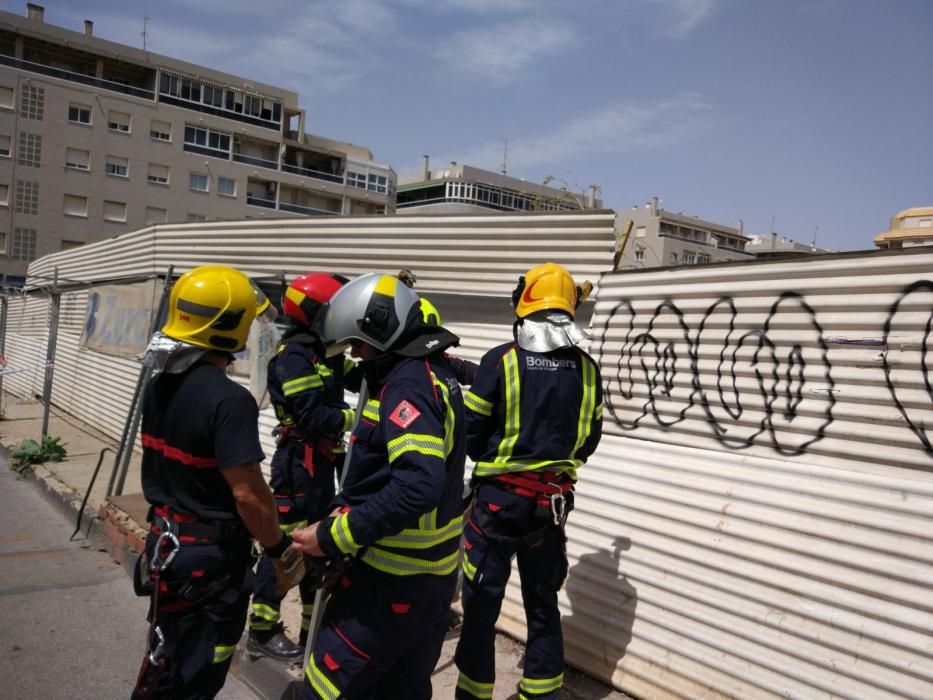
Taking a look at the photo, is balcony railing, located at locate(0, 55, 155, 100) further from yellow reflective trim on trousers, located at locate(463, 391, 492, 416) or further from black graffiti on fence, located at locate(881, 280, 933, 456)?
black graffiti on fence, located at locate(881, 280, 933, 456)

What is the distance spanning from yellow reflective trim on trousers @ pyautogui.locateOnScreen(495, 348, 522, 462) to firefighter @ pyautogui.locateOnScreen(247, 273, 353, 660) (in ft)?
3.70

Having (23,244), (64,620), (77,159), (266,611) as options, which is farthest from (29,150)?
(266,611)

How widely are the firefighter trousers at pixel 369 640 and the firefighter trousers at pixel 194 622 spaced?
47 centimetres

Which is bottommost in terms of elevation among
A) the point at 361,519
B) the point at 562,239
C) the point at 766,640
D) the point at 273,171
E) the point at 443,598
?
the point at 766,640

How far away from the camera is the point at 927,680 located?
10.0ft

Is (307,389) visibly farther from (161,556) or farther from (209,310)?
(161,556)

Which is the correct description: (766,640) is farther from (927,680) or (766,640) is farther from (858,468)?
(858,468)

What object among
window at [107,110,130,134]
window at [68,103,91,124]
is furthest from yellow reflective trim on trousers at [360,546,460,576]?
window at [107,110,130,134]

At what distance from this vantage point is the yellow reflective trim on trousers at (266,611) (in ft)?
14.1

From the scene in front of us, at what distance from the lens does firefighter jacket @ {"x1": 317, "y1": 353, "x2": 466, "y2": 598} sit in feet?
8.05

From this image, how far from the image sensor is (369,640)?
2529 millimetres

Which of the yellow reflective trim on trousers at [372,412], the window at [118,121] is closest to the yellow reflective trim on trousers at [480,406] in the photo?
the yellow reflective trim on trousers at [372,412]

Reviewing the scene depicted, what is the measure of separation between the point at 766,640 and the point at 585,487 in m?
1.38

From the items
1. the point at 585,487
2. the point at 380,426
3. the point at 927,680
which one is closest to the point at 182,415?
the point at 380,426
